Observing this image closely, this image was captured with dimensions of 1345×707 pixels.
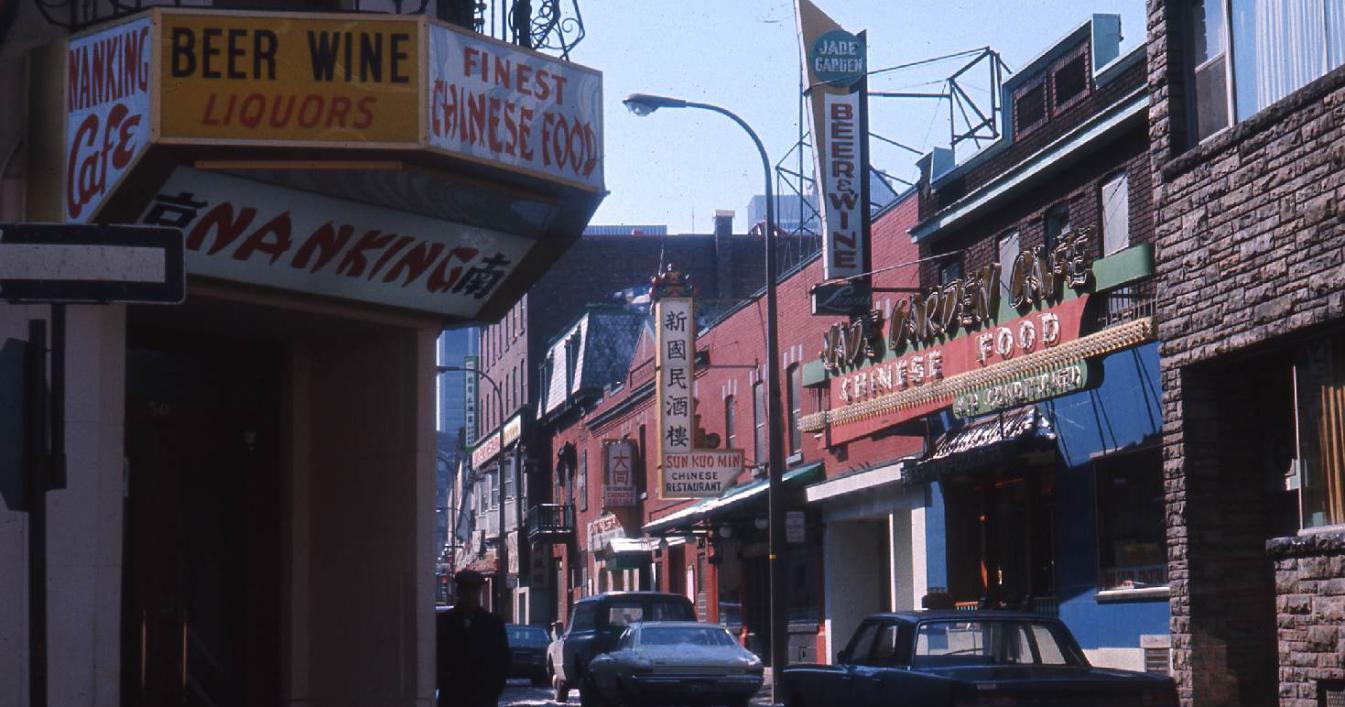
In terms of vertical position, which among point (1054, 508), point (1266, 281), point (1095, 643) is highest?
point (1266, 281)

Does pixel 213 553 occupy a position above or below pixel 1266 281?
below

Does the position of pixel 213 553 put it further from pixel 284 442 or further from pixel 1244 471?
pixel 1244 471

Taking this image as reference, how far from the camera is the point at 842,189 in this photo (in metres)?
30.4

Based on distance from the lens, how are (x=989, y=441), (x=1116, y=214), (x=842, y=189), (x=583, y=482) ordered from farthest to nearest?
(x=583, y=482), (x=842, y=189), (x=989, y=441), (x=1116, y=214)

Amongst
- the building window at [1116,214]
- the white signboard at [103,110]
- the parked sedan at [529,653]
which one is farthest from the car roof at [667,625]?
the white signboard at [103,110]

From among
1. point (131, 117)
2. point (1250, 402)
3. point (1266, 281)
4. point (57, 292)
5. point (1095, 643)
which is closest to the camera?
point (57, 292)

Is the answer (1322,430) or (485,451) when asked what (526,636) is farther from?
(485,451)

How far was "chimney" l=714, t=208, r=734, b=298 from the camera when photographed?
69.2 metres

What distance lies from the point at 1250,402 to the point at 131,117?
1118cm

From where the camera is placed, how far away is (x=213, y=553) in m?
13.5

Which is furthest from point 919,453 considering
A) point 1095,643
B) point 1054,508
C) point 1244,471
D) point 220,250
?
point 220,250

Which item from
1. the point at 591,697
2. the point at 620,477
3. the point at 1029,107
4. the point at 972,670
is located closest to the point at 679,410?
the point at 620,477

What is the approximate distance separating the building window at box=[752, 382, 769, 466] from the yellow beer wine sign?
29.9 meters

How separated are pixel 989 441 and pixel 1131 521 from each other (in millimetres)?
3186
